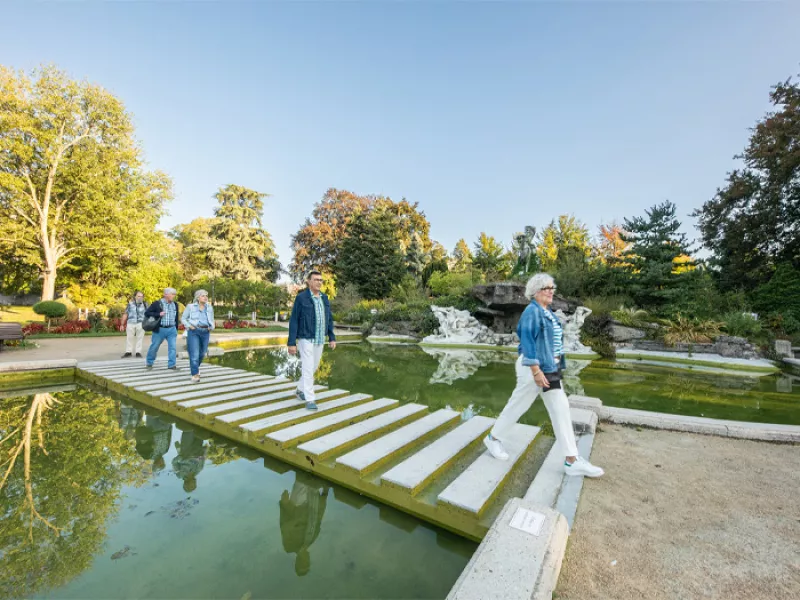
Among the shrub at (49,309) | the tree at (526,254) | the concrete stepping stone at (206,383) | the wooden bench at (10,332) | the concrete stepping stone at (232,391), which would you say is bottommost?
the concrete stepping stone at (206,383)

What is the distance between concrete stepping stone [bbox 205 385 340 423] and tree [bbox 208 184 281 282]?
2558 cm

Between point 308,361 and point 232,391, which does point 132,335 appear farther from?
point 308,361

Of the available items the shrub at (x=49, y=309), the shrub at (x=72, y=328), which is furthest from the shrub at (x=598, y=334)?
the shrub at (x=49, y=309)

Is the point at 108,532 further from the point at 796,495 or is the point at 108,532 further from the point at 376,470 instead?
the point at 796,495

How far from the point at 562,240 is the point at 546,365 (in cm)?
2367

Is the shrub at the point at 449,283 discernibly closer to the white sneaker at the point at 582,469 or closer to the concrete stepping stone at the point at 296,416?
the concrete stepping stone at the point at 296,416

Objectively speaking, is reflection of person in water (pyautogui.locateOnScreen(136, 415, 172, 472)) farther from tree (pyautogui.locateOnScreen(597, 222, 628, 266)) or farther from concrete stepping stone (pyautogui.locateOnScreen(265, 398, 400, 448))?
tree (pyautogui.locateOnScreen(597, 222, 628, 266))

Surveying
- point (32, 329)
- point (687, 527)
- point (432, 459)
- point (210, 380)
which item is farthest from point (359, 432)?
point (32, 329)

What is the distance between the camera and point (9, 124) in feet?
41.0

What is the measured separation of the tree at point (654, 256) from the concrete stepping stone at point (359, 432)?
45.7ft

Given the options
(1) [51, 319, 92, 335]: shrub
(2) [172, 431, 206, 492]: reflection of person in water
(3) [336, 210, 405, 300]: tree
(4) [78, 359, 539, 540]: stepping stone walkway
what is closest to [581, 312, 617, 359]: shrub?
(4) [78, 359, 539, 540]: stepping stone walkway

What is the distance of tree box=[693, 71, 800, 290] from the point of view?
1197 cm

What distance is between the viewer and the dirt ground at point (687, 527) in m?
1.49

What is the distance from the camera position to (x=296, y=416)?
356cm
